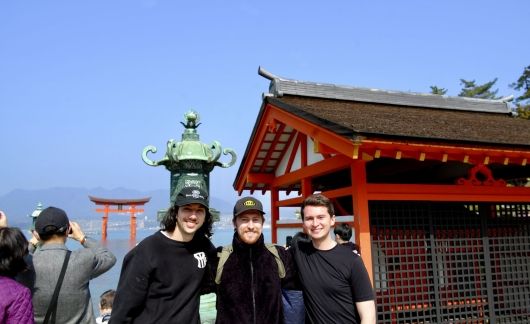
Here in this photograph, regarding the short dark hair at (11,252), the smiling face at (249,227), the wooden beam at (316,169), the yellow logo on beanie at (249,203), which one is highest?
the wooden beam at (316,169)

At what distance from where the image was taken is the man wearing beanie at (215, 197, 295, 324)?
2684 mm

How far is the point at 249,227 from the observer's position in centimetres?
278

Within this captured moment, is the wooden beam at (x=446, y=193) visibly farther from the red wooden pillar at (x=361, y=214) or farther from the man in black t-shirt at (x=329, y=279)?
the man in black t-shirt at (x=329, y=279)

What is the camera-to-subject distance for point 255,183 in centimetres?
914

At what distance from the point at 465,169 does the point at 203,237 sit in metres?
6.34

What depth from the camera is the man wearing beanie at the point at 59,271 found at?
2.65 meters

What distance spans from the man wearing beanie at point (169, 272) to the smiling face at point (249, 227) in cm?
26

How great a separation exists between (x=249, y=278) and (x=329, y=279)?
0.54 meters

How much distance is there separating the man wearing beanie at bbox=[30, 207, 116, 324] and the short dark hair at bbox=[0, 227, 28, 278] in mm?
188

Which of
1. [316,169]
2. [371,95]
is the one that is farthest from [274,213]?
[371,95]

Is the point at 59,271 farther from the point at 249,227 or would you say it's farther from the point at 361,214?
the point at 361,214

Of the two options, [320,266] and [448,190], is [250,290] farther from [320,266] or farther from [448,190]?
[448,190]

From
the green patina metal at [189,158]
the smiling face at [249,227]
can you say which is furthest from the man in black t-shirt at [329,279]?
the green patina metal at [189,158]

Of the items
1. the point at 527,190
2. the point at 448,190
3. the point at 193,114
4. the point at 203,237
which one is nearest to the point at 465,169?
the point at 527,190
